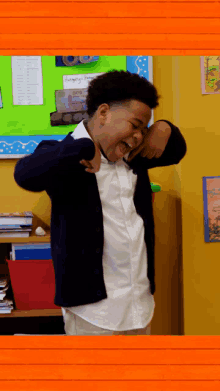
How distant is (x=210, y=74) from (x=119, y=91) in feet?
2.18

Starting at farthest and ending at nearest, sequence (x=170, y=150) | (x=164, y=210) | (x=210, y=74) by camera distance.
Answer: (x=164, y=210) → (x=210, y=74) → (x=170, y=150)

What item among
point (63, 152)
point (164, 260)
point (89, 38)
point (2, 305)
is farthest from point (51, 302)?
point (89, 38)

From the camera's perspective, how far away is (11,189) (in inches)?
56.3

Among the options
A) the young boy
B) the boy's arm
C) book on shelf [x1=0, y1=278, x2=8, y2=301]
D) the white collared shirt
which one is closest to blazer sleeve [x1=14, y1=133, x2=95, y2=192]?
the young boy

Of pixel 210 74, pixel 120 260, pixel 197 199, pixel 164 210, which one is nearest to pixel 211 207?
pixel 197 199

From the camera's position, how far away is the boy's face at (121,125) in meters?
0.65

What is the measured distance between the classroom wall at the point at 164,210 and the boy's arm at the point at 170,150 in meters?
0.50

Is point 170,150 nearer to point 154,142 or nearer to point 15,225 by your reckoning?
point 154,142

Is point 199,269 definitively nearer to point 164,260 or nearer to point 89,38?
point 164,260

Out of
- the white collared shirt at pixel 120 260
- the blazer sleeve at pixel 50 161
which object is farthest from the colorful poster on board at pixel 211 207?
the blazer sleeve at pixel 50 161

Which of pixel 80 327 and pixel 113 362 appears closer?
pixel 113 362

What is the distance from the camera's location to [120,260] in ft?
2.35

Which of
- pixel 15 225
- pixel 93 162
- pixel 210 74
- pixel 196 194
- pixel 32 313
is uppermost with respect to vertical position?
pixel 210 74

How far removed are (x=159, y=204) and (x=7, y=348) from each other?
3.45 ft
